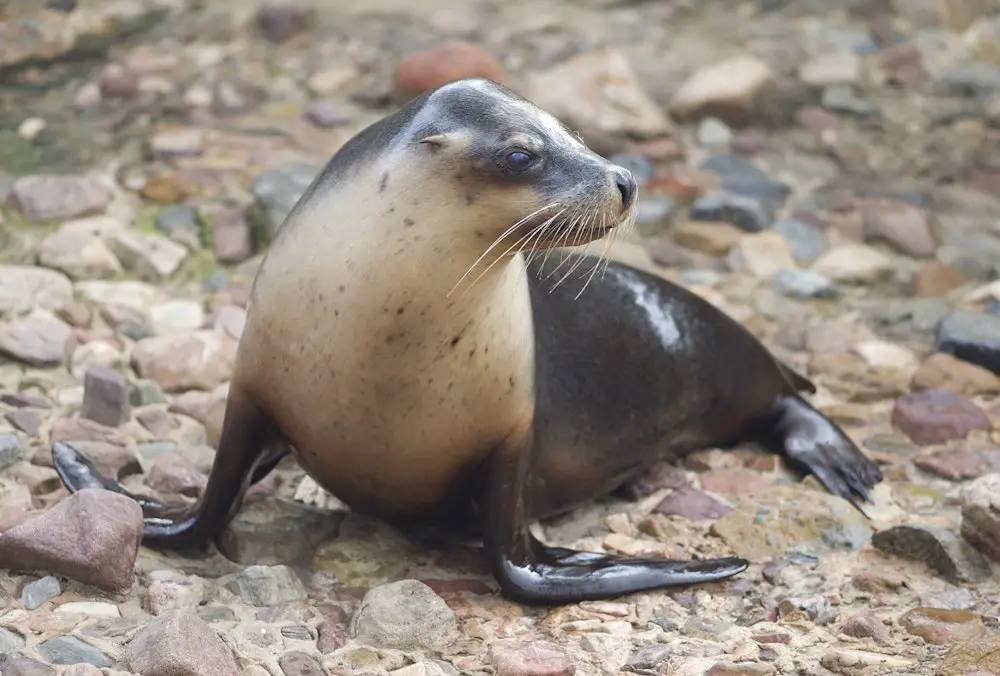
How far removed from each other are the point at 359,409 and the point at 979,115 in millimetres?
5355

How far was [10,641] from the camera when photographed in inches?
137

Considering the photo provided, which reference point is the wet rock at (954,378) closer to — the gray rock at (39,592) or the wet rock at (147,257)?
the wet rock at (147,257)

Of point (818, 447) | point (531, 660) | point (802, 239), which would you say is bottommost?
point (802, 239)

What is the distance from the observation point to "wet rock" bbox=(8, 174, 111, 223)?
6316mm

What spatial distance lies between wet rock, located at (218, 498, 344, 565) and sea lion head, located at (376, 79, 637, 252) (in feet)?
3.71

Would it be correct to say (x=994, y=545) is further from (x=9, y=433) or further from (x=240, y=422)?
(x=9, y=433)

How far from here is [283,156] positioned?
23.7 feet

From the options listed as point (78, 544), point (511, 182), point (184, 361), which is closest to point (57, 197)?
point (184, 361)

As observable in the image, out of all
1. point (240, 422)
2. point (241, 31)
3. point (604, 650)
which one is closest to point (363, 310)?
point (240, 422)

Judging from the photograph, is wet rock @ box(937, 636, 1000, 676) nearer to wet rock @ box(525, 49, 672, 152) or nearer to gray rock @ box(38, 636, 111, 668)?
gray rock @ box(38, 636, 111, 668)

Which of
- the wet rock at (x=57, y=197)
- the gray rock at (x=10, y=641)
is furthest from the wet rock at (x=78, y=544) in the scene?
the wet rock at (x=57, y=197)

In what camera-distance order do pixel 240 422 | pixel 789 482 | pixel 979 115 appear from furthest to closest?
pixel 979 115 < pixel 789 482 < pixel 240 422

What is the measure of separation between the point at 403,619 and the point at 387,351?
0.68m

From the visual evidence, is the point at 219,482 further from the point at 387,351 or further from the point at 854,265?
the point at 854,265
